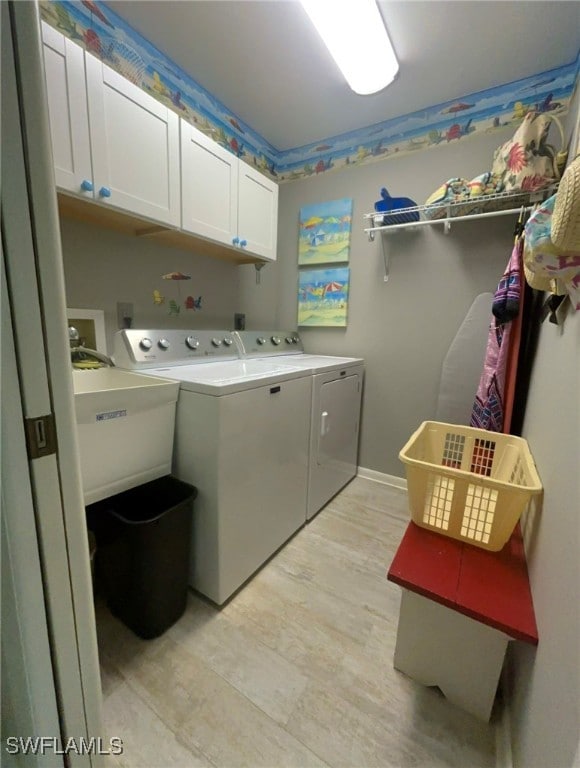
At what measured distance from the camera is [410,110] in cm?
198

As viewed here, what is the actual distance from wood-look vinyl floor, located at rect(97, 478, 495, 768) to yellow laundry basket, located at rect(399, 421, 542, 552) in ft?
1.86

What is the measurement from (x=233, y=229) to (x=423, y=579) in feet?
6.25

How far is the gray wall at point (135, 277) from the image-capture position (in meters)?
1.53

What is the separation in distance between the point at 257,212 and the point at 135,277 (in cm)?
87

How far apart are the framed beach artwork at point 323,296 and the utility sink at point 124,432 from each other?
156cm

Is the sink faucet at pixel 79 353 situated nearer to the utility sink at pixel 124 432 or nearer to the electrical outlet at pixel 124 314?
the utility sink at pixel 124 432

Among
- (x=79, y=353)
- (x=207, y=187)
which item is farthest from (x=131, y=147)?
(x=79, y=353)

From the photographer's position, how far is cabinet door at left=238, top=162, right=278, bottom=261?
1.90 m

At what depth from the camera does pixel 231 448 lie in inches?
48.3

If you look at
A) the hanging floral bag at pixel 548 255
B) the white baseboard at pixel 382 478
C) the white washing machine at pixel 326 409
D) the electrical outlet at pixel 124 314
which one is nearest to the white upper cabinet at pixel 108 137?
the electrical outlet at pixel 124 314

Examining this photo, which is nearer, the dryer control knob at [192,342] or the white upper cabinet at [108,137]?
the white upper cabinet at [108,137]

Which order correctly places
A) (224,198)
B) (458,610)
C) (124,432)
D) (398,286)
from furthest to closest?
(398,286) → (224,198) → (124,432) → (458,610)

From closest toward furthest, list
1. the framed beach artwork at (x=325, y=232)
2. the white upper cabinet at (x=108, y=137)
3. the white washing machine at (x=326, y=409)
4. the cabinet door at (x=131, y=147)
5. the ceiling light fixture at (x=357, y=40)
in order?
the white upper cabinet at (x=108, y=137) → the cabinet door at (x=131, y=147) → the ceiling light fixture at (x=357, y=40) → the white washing machine at (x=326, y=409) → the framed beach artwork at (x=325, y=232)

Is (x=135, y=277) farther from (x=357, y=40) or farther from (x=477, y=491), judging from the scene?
(x=477, y=491)
